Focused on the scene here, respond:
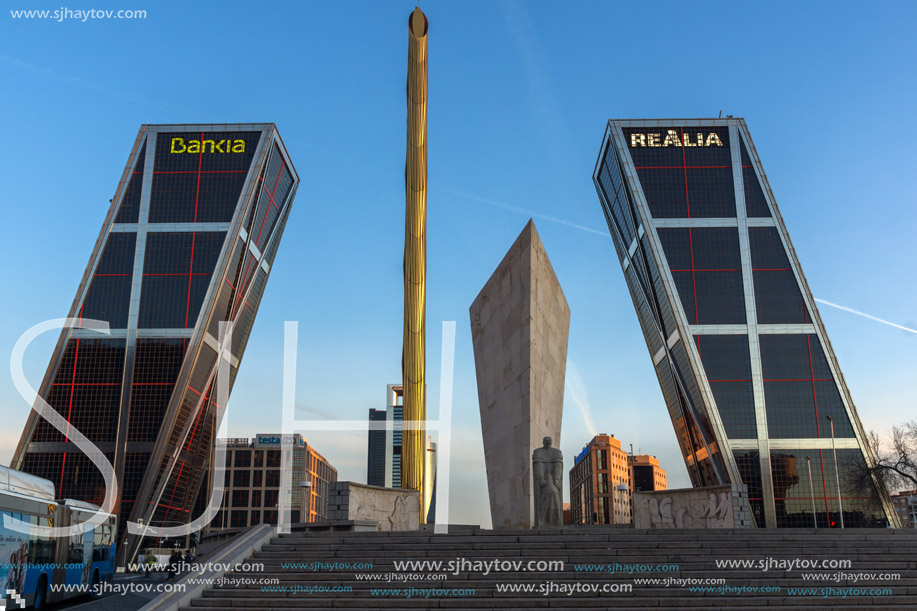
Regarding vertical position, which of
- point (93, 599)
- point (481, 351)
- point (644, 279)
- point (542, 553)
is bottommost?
point (93, 599)

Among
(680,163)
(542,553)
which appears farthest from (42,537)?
(680,163)

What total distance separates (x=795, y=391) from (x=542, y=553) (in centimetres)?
4526

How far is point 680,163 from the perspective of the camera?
188 ft

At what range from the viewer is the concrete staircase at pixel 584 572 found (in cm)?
1115

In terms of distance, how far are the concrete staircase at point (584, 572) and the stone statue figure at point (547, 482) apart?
2.16 meters

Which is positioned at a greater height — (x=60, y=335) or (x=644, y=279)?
(x=644, y=279)

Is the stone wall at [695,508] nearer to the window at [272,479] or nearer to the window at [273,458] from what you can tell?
the window at [272,479]

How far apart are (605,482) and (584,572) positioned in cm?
10639

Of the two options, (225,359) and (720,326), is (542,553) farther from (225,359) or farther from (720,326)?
(225,359)

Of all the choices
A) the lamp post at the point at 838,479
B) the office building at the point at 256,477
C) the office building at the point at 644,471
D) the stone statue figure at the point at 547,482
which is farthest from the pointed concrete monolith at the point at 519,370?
the office building at the point at 644,471

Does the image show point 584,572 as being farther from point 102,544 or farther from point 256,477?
point 256,477

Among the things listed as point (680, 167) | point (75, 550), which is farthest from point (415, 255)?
point (680, 167)

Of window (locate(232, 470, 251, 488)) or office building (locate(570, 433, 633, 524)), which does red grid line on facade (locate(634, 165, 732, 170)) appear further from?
window (locate(232, 470, 251, 488))

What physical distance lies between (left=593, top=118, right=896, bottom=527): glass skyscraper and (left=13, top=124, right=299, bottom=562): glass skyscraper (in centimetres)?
2977
